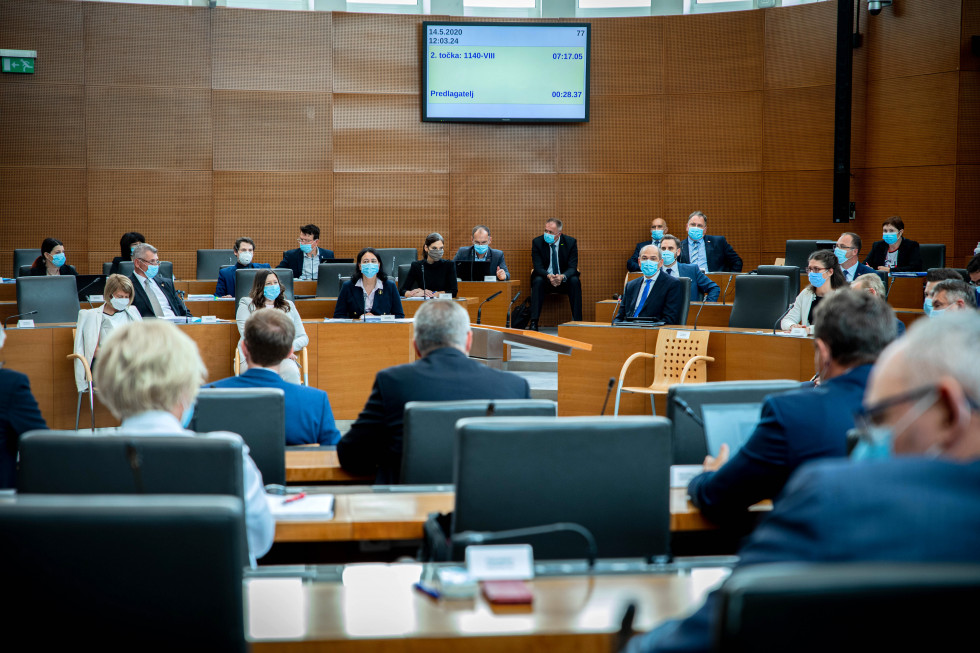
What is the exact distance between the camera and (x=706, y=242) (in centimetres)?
1019

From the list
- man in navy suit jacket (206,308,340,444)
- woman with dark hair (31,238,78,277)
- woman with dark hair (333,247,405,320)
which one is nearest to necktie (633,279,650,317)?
woman with dark hair (333,247,405,320)

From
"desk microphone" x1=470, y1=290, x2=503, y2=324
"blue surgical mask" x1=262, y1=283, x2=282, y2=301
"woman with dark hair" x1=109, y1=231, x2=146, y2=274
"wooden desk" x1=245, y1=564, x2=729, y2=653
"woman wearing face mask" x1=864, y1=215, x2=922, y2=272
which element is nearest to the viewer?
"wooden desk" x1=245, y1=564, x2=729, y2=653

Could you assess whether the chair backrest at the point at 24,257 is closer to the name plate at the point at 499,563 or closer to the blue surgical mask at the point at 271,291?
the blue surgical mask at the point at 271,291

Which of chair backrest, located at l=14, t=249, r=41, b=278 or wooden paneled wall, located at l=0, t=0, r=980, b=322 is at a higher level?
wooden paneled wall, located at l=0, t=0, r=980, b=322

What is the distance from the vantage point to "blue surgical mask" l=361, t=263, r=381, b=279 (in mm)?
7730

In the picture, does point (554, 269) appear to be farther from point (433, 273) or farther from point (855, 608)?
point (855, 608)

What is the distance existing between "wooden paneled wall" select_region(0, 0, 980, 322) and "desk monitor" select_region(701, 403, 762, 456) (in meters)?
8.74

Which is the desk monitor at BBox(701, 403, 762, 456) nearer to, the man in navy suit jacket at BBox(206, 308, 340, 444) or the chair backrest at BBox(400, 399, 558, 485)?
the chair backrest at BBox(400, 399, 558, 485)

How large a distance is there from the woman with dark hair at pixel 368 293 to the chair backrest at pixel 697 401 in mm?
4963

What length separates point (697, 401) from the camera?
286cm

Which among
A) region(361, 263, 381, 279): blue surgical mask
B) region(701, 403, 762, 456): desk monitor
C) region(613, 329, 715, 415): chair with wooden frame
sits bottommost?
region(613, 329, 715, 415): chair with wooden frame

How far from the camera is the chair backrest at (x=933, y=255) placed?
8.52 metres

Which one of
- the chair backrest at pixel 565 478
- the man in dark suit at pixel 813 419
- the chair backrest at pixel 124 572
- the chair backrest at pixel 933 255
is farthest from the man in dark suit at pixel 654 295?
the chair backrest at pixel 124 572

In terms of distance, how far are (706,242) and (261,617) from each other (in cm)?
923
